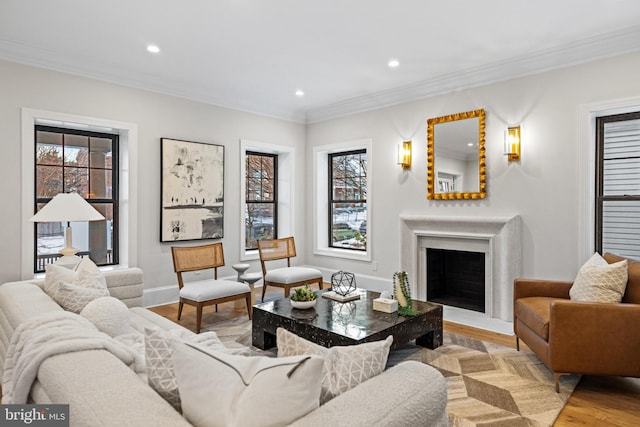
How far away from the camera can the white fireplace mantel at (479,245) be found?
4000 millimetres

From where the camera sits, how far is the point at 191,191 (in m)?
4.91

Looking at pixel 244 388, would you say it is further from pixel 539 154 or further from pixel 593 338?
pixel 539 154

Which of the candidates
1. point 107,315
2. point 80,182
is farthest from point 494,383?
point 80,182

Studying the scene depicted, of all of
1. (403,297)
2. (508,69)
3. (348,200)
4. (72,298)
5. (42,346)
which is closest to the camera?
(42,346)

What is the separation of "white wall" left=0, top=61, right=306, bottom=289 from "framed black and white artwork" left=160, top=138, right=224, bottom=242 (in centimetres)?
9

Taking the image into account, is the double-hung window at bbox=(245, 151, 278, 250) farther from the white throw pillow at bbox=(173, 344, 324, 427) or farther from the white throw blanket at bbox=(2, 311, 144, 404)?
the white throw pillow at bbox=(173, 344, 324, 427)

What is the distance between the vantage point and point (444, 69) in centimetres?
428

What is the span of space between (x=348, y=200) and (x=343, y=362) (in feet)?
15.7

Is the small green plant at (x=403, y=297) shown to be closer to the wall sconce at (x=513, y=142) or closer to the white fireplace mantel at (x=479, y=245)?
the white fireplace mantel at (x=479, y=245)

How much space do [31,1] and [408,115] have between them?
155 inches

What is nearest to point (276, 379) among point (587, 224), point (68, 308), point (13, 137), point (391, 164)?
point (68, 308)

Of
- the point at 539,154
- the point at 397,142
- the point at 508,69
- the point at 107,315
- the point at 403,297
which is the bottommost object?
the point at 403,297

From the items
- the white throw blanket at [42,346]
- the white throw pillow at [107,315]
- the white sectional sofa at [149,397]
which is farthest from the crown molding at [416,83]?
the white sectional sofa at [149,397]

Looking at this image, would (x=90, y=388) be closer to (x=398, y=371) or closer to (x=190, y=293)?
(x=398, y=371)
